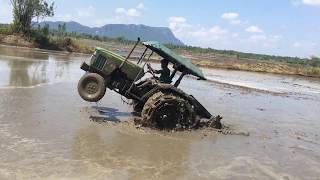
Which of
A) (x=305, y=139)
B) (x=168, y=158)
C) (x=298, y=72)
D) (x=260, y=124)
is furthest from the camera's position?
(x=298, y=72)

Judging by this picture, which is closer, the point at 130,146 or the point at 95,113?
the point at 130,146

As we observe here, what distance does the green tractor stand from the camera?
13680 mm

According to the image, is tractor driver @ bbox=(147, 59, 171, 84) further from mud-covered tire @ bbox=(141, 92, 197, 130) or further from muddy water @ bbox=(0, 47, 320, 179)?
muddy water @ bbox=(0, 47, 320, 179)

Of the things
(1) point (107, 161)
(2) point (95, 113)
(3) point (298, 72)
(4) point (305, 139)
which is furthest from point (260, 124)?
(3) point (298, 72)

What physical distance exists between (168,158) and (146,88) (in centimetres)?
382

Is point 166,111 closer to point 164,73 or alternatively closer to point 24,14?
point 164,73

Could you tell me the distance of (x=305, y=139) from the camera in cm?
1555

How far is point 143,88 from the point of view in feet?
47.4

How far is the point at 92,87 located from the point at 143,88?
154 cm

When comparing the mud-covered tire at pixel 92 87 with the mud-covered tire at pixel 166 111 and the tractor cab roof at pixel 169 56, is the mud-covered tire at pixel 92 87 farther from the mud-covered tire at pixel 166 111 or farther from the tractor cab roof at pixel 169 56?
the tractor cab roof at pixel 169 56

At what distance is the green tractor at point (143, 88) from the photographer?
13.7 metres

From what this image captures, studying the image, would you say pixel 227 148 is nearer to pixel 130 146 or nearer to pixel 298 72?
pixel 130 146

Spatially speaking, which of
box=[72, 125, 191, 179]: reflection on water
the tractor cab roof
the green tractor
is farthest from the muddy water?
the tractor cab roof

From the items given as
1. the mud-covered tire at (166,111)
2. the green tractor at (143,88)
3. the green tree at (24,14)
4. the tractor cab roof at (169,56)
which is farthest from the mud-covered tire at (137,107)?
the green tree at (24,14)
